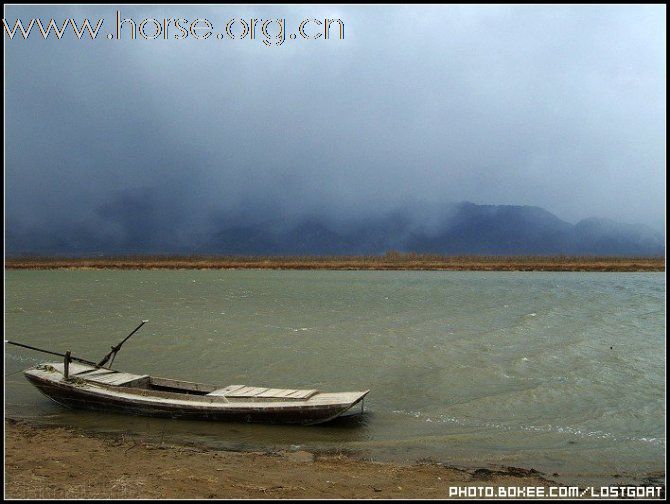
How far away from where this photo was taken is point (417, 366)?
13.9m

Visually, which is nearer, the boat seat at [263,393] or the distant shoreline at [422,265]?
the boat seat at [263,393]

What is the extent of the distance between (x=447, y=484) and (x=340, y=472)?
1360 mm

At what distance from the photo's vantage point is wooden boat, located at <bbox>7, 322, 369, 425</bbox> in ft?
30.1

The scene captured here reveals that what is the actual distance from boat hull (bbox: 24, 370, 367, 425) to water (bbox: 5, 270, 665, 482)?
0.59 ft

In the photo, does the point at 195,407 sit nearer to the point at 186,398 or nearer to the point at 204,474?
the point at 186,398

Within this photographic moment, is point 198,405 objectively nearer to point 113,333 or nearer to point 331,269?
point 113,333

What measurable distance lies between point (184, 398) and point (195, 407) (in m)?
0.46

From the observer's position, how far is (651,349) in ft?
52.9

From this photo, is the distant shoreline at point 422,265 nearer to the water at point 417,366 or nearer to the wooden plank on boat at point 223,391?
the water at point 417,366

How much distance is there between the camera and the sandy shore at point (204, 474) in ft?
20.2

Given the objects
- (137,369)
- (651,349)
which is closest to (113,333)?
(137,369)

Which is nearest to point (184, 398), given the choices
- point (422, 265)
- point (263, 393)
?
point (263, 393)

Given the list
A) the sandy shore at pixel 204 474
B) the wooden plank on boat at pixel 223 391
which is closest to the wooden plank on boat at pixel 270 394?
the wooden plank on boat at pixel 223 391

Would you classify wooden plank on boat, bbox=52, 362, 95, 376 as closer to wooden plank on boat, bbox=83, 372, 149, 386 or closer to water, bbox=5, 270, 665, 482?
wooden plank on boat, bbox=83, 372, 149, 386
